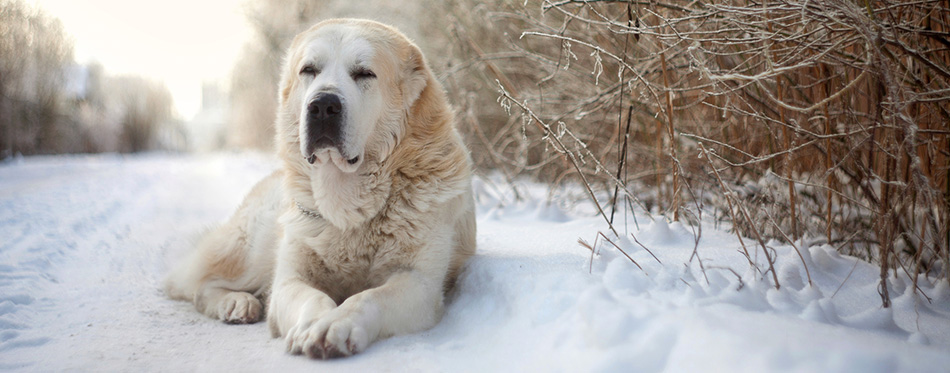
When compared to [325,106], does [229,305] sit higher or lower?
lower

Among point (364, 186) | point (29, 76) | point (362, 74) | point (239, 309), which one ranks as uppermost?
point (29, 76)

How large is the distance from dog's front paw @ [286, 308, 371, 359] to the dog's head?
0.82 metres

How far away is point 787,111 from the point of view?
9.78ft

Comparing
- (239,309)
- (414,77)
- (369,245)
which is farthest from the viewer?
(414,77)

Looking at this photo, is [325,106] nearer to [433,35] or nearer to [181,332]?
[181,332]

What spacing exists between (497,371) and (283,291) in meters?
1.13

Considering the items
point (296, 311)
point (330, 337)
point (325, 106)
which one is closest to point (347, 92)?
point (325, 106)

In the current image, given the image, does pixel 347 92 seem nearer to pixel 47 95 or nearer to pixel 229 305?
pixel 229 305

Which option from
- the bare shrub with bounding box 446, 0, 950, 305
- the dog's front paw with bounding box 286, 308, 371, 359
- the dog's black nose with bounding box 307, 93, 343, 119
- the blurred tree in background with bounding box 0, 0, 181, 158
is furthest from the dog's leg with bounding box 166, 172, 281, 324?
the blurred tree in background with bounding box 0, 0, 181, 158

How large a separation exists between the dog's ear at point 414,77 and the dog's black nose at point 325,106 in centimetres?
48

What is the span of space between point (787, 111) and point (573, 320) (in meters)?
2.15

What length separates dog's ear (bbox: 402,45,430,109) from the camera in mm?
2703

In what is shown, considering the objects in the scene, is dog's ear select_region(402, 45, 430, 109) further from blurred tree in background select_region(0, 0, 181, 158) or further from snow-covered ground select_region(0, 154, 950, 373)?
blurred tree in background select_region(0, 0, 181, 158)

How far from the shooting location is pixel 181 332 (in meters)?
2.34
